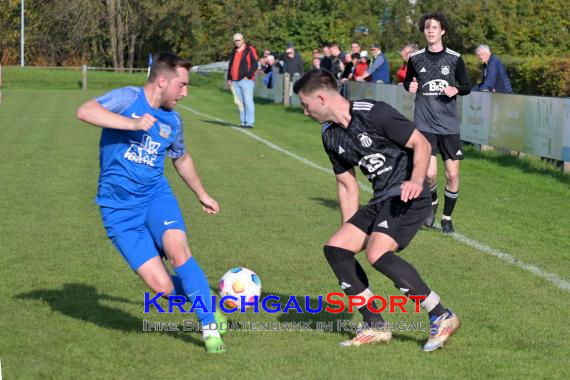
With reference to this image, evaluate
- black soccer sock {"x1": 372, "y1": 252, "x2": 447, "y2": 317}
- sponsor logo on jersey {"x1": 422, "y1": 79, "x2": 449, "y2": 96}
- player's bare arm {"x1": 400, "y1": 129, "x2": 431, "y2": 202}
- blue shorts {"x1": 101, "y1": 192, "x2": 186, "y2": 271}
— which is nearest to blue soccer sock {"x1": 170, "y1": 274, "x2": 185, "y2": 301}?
blue shorts {"x1": 101, "y1": 192, "x2": 186, "y2": 271}

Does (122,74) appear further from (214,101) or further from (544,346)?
(544,346)

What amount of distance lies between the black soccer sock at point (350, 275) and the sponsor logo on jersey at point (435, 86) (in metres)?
4.65

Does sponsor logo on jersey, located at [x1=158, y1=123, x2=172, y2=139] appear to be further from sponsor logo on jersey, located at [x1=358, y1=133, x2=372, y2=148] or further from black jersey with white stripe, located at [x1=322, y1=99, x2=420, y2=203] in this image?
sponsor logo on jersey, located at [x1=358, y1=133, x2=372, y2=148]

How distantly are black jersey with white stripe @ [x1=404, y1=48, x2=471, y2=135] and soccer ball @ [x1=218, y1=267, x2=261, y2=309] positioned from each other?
452cm

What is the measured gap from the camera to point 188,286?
19.7 ft

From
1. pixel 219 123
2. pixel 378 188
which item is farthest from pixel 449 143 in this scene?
pixel 219 123

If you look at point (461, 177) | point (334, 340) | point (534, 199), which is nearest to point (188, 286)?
point (334, 340)

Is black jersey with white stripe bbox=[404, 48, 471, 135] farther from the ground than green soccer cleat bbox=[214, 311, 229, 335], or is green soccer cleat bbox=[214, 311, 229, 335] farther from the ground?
black jersey with white stripe bbox=[404, 48, 471, 135]

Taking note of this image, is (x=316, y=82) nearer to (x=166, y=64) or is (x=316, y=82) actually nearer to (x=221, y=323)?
(x=166, y=64)

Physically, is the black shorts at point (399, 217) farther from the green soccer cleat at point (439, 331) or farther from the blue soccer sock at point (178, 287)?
the blue soccer sock at point (178, 287)

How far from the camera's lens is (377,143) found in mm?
6098

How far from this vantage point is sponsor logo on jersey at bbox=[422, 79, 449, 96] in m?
10.6

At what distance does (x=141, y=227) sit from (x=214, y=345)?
843 mm

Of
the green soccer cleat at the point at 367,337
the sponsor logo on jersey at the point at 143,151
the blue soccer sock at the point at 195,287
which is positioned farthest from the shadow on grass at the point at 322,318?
the sponsor logo on jersey at the point at 143,151
